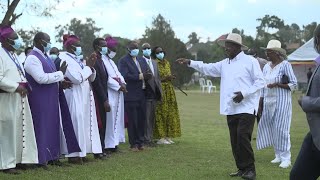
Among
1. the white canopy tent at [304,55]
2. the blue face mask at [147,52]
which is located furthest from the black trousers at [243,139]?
the white canopy tent at [304,55]

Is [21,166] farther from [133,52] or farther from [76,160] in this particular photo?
[133,52]

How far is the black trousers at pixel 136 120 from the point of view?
11.3m

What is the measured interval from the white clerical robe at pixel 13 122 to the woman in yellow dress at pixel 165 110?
5.02 m

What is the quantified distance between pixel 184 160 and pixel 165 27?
46.7 meters

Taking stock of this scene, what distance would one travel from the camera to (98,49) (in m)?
10.4

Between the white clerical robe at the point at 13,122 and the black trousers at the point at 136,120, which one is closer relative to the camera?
the white clerical robe at the point at 13,122

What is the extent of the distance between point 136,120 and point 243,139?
3848 mm

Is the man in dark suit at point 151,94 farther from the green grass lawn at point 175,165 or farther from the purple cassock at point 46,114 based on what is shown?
the purple cassock at point 46,114

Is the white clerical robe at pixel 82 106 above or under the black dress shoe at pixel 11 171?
above

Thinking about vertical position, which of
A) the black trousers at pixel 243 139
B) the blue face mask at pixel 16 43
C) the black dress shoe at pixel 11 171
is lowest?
the black dress shoe at pixel 11 171

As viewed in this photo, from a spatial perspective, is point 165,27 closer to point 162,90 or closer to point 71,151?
point 162,90

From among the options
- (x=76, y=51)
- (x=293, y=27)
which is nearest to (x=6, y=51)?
(x=76, y=51)

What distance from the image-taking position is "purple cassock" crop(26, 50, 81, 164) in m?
8.21

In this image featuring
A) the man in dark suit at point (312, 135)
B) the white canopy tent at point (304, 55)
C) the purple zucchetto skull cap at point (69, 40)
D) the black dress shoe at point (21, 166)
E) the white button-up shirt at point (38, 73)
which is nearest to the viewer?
the man in dark suit at point (312, 135)
